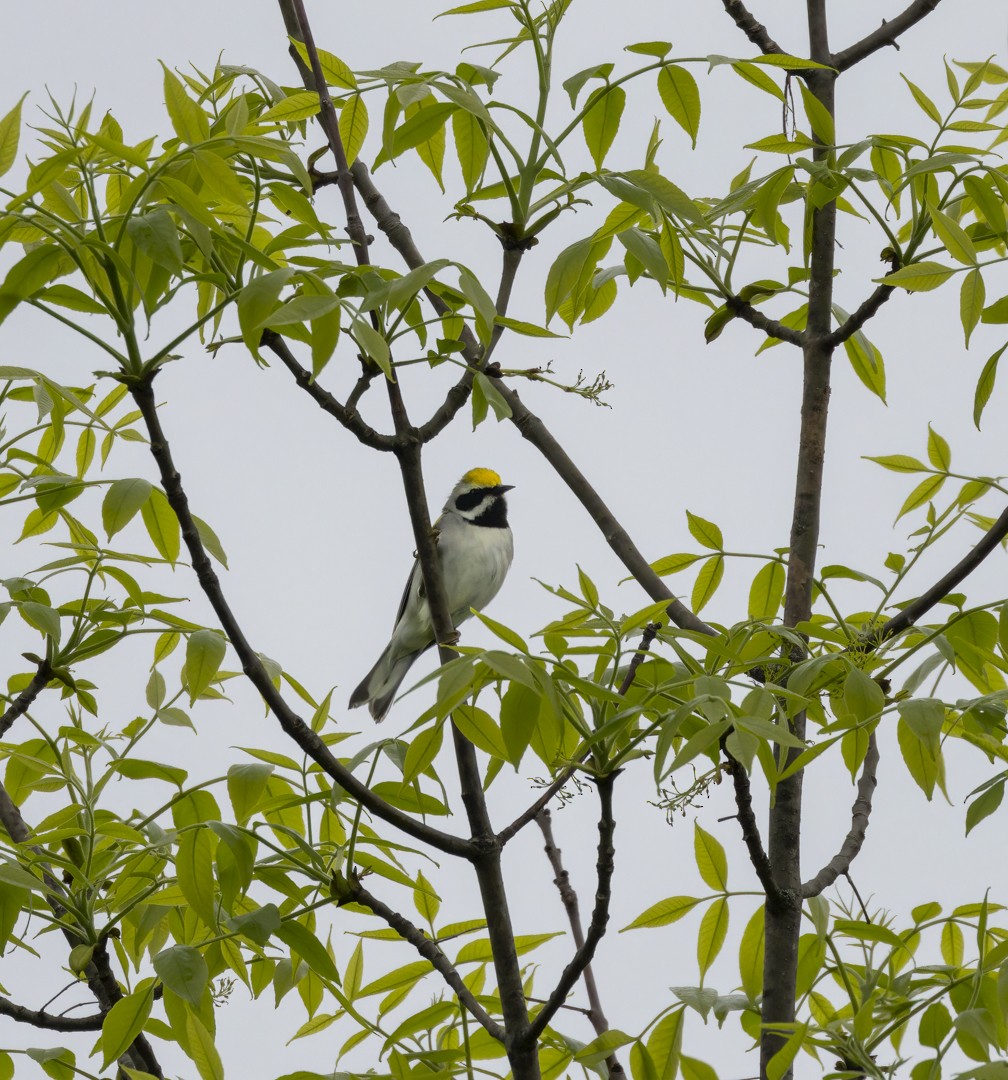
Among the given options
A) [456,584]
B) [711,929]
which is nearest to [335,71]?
[711,929]

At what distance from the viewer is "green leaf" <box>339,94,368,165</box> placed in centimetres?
218

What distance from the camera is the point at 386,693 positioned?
6285 mm

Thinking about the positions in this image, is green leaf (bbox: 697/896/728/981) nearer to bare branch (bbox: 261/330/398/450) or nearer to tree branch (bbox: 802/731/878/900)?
tree branch (bbox: 802/731/878/900)

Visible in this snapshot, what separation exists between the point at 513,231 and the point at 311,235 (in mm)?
326

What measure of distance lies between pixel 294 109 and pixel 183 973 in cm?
131

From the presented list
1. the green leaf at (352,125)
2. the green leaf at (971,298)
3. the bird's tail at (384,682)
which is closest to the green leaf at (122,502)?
the green leaf at (352,125)

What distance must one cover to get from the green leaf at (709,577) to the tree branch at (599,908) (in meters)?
0.87

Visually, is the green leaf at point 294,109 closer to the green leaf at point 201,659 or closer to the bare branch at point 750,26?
the green leaf at point 201,659

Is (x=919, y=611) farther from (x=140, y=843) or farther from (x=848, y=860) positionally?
(x=140, y=843)

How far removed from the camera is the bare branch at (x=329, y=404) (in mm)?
1941

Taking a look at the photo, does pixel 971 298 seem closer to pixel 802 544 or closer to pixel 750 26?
pixel 802 544

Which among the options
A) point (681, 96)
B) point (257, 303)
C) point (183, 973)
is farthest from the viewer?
point (681, 96)

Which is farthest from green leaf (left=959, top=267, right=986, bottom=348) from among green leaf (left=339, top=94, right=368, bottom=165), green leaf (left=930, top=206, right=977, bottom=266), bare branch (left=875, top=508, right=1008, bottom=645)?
green leaf (left=339, top=94, right=368, bottom=165)

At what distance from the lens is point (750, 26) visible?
2742mm
